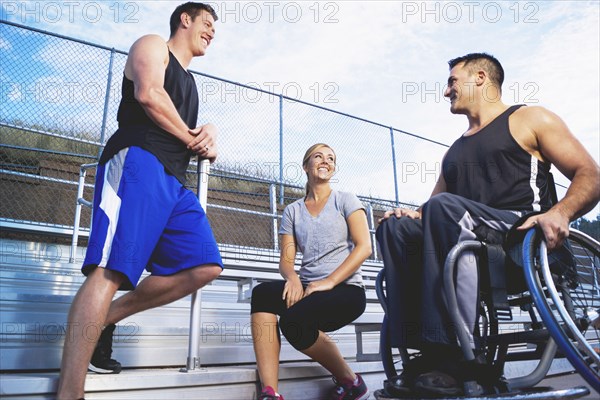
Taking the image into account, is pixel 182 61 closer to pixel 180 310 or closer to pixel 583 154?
pixel 180 310

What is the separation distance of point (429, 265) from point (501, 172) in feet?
1.57

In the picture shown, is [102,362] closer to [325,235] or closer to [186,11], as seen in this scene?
[325,235]

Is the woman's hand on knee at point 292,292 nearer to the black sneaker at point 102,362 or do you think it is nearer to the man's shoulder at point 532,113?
the black sneaker at point 102,362

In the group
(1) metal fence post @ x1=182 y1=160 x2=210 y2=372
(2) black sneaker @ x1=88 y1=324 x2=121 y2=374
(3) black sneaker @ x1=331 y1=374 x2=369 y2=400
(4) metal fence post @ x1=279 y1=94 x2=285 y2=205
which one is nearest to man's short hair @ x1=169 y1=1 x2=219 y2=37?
(1) metal fence post @ x1=182 y1=160 x2=210 y2=372

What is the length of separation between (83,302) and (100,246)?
0.50 ft

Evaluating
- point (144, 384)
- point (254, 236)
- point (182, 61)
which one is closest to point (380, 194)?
point (254, 236)

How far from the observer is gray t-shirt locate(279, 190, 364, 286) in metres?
1.95

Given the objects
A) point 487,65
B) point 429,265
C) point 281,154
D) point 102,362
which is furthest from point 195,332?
point 281,154

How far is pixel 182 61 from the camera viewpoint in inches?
71.9

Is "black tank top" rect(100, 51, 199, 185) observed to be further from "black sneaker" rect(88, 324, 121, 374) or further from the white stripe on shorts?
"black sneaker" rect(88, 324, 121, 374)

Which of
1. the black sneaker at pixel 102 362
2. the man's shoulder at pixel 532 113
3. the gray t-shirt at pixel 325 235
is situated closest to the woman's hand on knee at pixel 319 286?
the gray t-shirt at pixel 325 235

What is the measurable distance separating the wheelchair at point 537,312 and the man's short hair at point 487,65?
0.70 m

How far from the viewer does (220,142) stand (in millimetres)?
4516

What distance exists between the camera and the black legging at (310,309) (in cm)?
171
